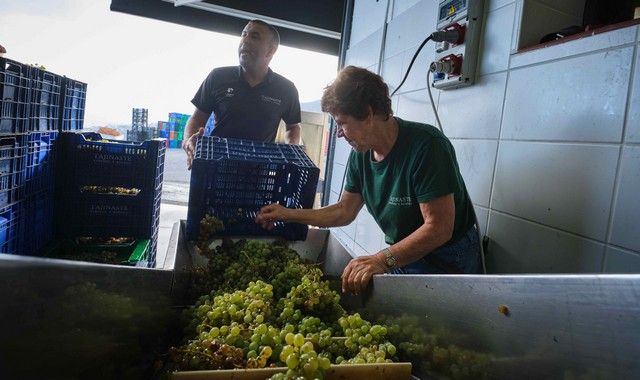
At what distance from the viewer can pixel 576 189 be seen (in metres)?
1.42

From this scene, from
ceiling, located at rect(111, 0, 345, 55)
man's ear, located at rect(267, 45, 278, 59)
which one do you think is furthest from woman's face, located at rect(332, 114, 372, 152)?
ceiling, located at rect(111, 0, 345, 55)

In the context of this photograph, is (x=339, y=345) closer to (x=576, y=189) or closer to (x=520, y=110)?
(x=576, y=189)

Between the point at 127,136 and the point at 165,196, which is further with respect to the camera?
the point at 127,136

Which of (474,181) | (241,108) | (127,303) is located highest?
(241,108)

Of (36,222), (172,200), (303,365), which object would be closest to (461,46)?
(303,365)

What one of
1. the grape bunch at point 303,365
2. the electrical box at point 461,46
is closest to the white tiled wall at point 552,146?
the electrical box at point 461,46

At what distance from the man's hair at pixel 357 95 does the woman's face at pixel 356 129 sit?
0.06ft

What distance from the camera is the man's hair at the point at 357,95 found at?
4.98ft

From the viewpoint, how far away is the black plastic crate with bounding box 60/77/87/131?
2.45 m

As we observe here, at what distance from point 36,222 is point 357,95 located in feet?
6.16

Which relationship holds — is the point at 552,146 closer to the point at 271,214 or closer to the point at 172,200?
the point at 271,214

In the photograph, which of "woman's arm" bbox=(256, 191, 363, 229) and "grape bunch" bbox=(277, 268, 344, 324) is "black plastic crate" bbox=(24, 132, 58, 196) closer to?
"woman's arm" bbox=(256, 191, 363, 229)

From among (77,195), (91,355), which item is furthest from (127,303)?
(77,195)

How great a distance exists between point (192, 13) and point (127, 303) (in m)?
4.82
